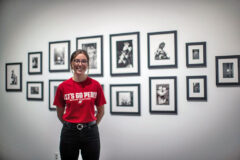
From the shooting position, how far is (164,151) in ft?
7.85

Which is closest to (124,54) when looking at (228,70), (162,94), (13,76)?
(162,94)

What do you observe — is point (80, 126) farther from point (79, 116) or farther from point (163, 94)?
point (163, 94)

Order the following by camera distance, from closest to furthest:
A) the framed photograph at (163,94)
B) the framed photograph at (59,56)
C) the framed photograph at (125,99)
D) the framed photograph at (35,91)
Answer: the framed photograph at (163,94) → the framed photograph at (125,99) → the framed photograph at (59,56) → the framed photograph at (35,91)

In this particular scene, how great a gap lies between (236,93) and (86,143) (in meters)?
1.64

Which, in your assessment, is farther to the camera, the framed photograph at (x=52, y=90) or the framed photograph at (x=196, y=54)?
the framed photograph at (x=52, y=90)

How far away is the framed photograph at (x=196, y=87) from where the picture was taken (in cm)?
226

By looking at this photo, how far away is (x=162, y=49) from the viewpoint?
2.42 m

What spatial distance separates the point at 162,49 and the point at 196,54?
1.26 feet

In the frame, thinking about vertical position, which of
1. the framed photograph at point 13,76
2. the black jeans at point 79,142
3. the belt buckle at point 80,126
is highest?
the framed photograph at point 13,76

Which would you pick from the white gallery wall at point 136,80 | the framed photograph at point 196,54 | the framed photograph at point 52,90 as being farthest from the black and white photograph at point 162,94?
the framed photograph at point 52,90

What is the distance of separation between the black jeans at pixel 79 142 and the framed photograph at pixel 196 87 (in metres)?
1.15

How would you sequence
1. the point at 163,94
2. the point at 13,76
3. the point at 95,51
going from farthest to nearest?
the point at 13,76 → the point at 95,51 → the point at 163,94

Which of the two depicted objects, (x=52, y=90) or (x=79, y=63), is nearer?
(x=79, y=63)

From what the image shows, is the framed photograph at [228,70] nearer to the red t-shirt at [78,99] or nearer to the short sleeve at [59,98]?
the red t-shirt at [78,99]
